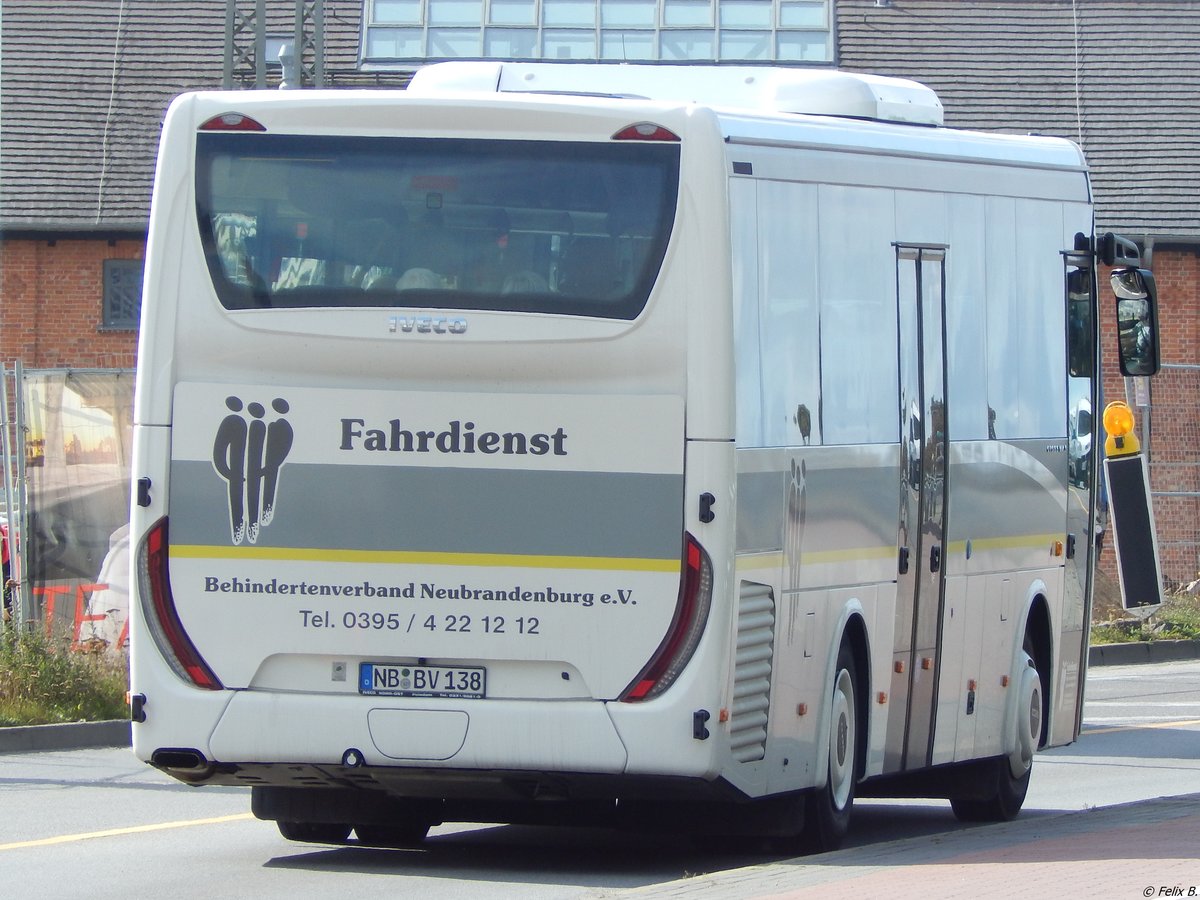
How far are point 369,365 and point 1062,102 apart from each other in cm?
3557

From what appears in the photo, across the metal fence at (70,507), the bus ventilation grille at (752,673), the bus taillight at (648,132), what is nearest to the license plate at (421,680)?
the bus ventilation grille at (752,673)

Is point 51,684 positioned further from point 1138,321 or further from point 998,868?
point 998,868

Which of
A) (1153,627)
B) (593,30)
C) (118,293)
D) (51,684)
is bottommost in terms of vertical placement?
(1153,627)

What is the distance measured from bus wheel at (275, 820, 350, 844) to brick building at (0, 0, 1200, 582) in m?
30.1

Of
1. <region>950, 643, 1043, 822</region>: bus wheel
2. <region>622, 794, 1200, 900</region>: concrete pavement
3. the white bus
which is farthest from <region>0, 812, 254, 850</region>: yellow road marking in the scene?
<region>950, 643, 1043, 822</region>: bus wheel

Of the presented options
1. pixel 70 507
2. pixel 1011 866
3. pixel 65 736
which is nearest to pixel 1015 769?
pixel 1011 866

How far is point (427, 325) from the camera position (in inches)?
352

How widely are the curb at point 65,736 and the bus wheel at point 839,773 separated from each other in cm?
635

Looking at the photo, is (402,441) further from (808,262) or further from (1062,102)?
(1062,102)

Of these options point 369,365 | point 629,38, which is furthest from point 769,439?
point 629,38

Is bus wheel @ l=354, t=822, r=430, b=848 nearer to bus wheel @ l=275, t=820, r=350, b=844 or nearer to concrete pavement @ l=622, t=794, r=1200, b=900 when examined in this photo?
bus wheel @ l=275, t=820, r=350, b=844

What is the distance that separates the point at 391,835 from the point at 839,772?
6.95 ft

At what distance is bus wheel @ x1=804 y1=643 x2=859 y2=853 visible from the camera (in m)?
9.91

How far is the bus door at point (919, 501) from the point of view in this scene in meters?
10.7
